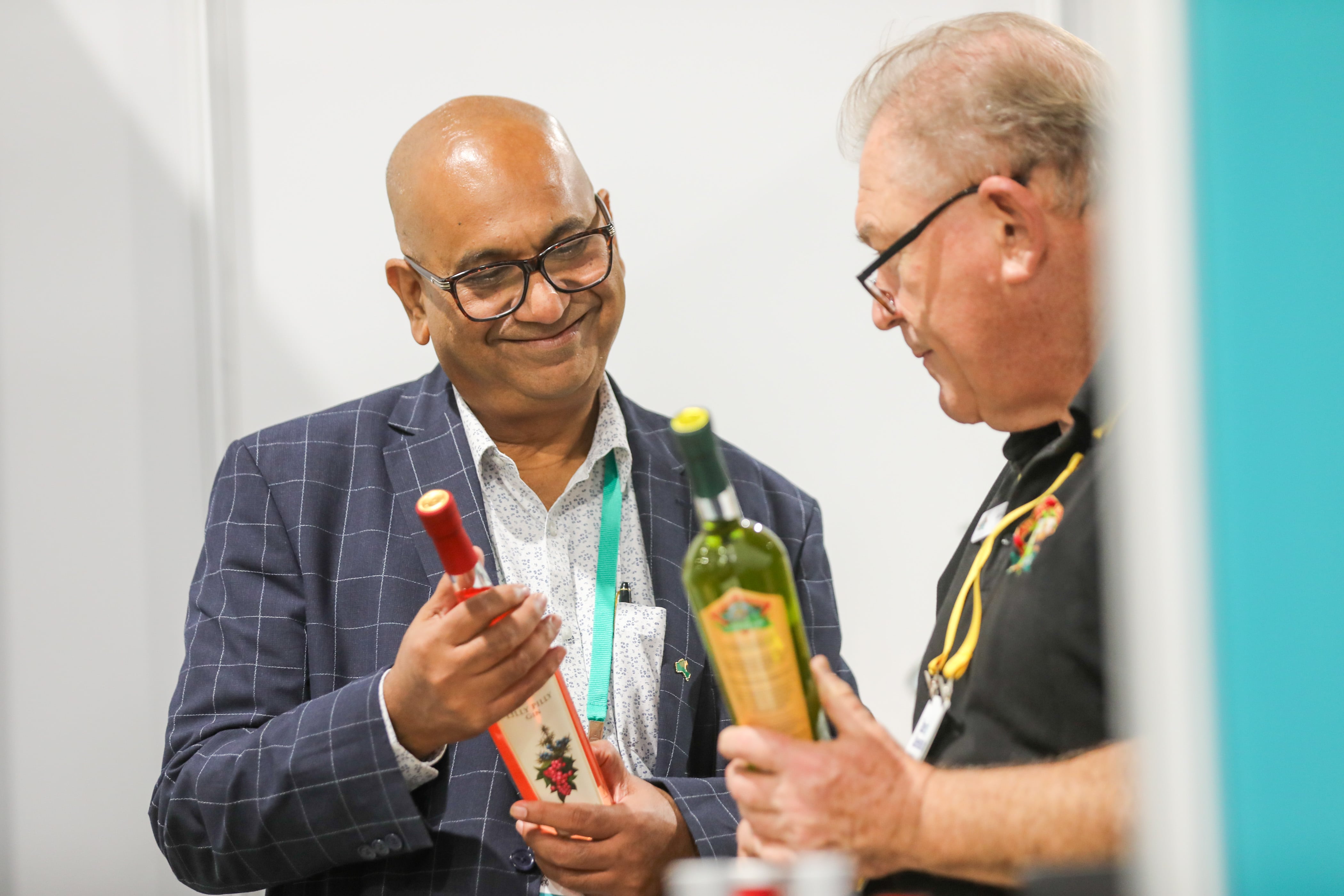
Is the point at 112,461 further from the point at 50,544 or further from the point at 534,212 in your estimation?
the point at 534,212

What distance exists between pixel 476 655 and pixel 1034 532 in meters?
0.62

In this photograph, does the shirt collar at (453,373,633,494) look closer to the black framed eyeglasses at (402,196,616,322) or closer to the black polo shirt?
the black framed eyeglasses at (402,196,616,322)

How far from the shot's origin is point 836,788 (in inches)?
35.9

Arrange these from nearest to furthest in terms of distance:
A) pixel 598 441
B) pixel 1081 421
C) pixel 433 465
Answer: pixel 1081 421, pixel 433 465, pixel 598 441

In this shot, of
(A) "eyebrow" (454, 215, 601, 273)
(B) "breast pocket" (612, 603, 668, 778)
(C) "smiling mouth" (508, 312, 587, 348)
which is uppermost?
(A) "eyebrow" (454, 215, 601, 273)

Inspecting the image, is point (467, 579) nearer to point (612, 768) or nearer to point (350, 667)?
point (612, 768)

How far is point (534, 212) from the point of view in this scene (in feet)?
Answer: 5.37

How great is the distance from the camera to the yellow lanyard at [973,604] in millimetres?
1150

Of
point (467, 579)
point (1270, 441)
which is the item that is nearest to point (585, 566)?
point (467, 579)

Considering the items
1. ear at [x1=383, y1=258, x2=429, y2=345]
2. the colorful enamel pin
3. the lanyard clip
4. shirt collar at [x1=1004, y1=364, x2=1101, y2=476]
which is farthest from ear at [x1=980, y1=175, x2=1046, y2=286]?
ear at [x1=383, y1=258, x2=429, y2=345]

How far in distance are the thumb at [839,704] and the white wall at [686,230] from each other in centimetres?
145

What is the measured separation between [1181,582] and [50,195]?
7.51ft

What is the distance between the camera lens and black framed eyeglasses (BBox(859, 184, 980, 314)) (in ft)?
3.90

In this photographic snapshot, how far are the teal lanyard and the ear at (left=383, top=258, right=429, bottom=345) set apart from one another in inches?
14.8
